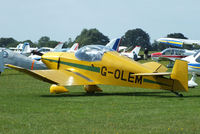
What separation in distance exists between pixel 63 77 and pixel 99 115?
14.2ft

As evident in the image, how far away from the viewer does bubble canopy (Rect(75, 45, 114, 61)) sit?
12883 millimetres

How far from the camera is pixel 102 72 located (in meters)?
12.6

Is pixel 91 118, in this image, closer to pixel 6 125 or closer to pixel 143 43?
pixel 6 125

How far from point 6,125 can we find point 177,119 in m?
3.08

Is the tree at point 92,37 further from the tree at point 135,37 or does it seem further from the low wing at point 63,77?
the low wing at point 63,77

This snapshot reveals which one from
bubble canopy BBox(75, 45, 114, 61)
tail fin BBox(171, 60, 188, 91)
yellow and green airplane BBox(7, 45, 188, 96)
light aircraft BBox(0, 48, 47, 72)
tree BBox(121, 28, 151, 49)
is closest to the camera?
tail fin BBox(171, 60, 188, 91)

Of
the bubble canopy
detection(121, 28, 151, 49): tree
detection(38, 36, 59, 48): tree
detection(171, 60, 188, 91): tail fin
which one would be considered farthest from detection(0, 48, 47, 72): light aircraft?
detection(121, 28, 151, 49): tree

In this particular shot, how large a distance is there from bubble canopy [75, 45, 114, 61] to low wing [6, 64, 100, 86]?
0.54 metres

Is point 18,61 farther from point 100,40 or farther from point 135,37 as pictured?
point 135,37

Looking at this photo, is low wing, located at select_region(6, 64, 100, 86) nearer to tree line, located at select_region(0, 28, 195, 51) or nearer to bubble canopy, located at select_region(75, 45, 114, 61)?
bubble canopy, located at select_region(75, 45, 114, 61)

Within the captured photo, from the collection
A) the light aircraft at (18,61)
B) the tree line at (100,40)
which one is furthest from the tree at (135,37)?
the light aircraft at (18,61)

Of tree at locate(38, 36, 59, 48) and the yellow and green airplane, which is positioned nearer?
the yellow and green airplane

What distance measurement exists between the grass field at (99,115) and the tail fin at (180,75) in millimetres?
359

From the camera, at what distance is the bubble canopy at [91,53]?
12.9 meters
